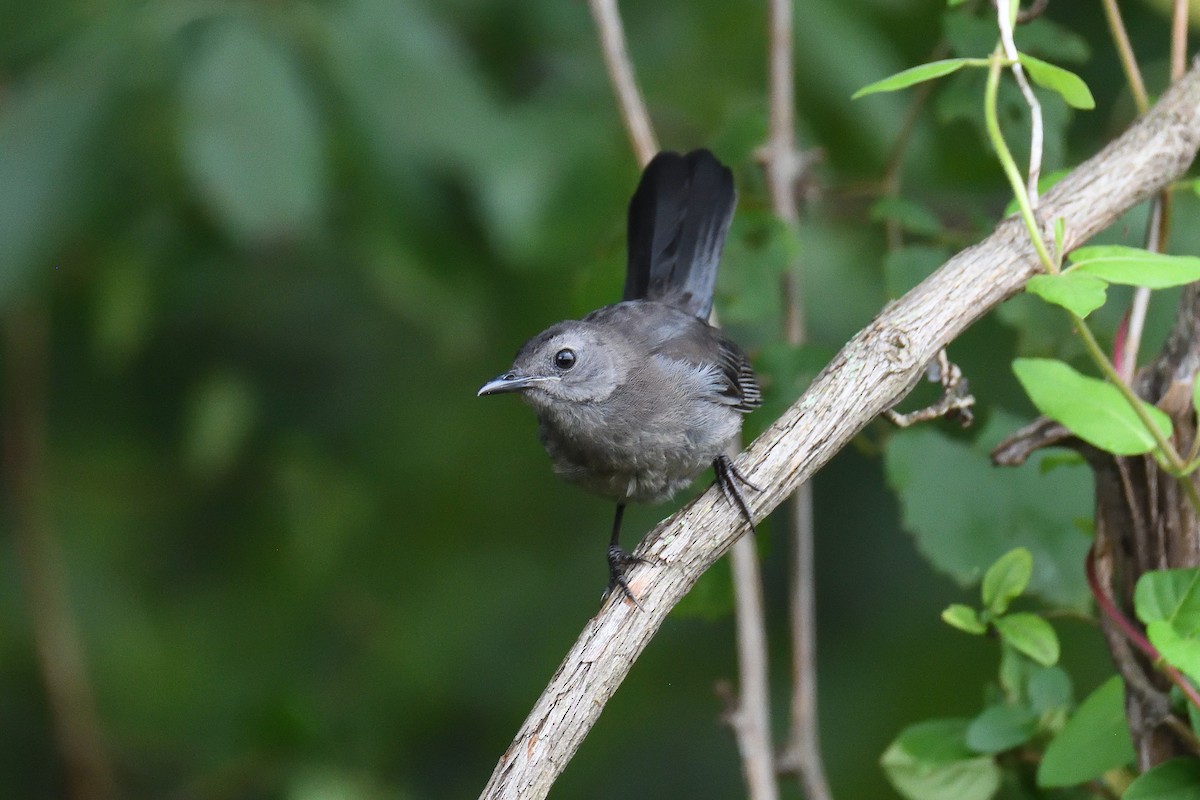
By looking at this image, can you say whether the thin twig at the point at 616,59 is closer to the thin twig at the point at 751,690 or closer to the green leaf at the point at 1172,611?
the thin twig at the point at 751,690

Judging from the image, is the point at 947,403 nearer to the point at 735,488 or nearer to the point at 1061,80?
the point at 735,488

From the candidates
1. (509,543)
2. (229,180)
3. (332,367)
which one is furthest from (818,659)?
(229,180)

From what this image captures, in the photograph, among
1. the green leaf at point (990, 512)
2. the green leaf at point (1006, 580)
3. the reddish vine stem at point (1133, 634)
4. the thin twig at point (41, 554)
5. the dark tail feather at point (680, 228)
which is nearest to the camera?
the reddish vine stem at point (1133, 634)

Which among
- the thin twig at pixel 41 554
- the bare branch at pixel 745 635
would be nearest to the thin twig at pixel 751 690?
the bare branch at pixel 745 635

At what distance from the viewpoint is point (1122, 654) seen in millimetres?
2111

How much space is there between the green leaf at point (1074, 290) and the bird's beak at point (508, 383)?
1.71 m

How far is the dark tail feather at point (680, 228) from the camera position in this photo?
342 cm

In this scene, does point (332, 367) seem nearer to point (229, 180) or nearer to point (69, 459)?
point (69, 459)

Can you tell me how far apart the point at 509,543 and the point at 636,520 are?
619 mm

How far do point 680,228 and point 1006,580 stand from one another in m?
1.73

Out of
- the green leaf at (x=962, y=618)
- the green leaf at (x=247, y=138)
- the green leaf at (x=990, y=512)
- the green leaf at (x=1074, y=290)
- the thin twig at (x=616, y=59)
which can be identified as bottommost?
the green leaf at (x=962, y=618)

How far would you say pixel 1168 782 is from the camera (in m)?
1.93

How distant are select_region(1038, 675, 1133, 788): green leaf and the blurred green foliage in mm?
525

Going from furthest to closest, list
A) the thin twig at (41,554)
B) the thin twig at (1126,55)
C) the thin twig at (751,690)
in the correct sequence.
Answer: the thin twig at (41,554), the thin twig at (751,690), the thin twig at (1126,55)
